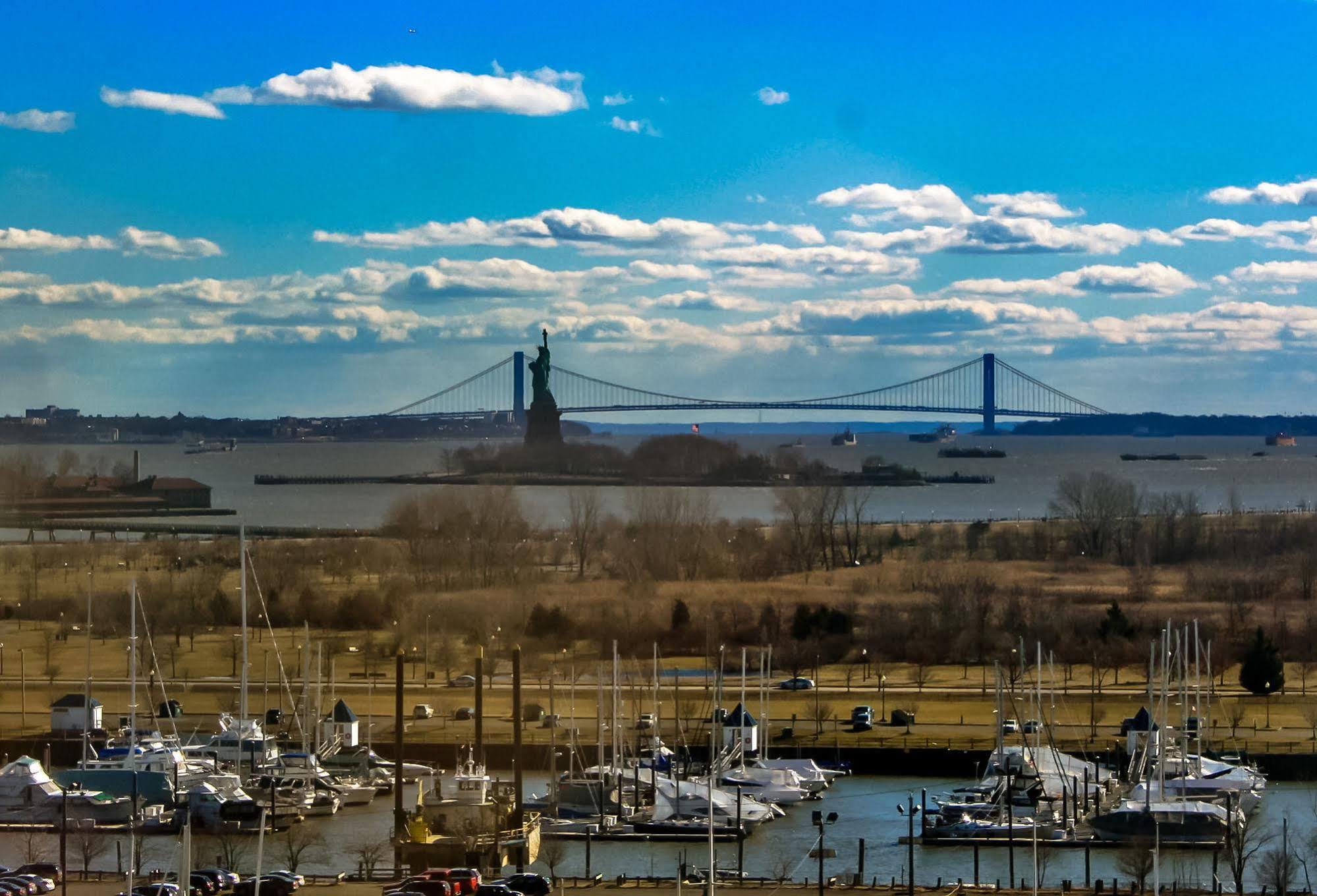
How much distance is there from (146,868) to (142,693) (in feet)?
32.5

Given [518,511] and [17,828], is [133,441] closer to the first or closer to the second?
[518,511]

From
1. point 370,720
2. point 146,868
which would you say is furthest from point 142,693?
point 146,868

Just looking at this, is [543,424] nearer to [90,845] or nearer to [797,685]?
[797,685]

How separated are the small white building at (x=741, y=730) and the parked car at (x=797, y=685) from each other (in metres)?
5.04

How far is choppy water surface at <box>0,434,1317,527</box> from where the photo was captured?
78.1 meters

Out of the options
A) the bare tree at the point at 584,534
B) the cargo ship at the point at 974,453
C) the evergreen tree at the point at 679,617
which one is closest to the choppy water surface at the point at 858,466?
the cargo ship at the point at 974,453

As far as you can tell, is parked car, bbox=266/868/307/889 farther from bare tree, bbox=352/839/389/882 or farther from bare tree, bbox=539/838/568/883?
bare tree, bbox=539/838/568/883

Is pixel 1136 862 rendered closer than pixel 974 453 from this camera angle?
Yes

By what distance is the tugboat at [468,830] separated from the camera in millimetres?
18328

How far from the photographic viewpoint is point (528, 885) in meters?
16.9

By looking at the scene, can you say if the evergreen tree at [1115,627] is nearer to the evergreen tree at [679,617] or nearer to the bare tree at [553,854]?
the evergreen tree at [679,617]

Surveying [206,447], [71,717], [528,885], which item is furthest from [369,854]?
[206,447]

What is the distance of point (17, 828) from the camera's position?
20312mm

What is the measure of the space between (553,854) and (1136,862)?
5272 millimetres
